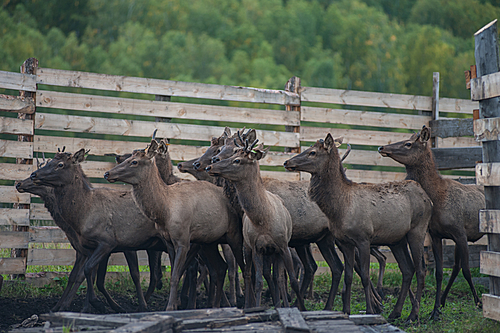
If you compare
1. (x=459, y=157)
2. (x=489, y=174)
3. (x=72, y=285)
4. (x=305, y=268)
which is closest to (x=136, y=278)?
(x=72, y=285)

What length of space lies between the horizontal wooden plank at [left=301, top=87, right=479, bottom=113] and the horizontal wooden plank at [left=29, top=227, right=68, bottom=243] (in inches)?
243

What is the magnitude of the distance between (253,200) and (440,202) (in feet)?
12.2

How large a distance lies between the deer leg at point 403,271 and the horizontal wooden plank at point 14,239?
22.0 feet

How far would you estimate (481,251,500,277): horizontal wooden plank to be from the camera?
7096 mm

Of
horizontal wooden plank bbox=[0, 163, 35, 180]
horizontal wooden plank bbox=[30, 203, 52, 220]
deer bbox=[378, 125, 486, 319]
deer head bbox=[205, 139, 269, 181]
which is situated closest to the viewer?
deer head bbox=[205, 139, 269, 181]

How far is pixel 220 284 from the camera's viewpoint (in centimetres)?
933

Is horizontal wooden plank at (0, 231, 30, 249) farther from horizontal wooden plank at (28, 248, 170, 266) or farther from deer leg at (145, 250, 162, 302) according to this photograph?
deer leg at (145, 250, 162, 302)

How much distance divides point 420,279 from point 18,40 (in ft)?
111

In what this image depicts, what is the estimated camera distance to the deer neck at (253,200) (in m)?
8.23

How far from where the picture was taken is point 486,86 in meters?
7.38

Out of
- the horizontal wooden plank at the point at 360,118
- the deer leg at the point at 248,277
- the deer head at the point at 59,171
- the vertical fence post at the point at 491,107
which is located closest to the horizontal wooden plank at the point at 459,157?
the horizontal wooden plank at the point at 360,118

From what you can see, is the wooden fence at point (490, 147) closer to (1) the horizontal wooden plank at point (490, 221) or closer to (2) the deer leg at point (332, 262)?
(1) the horizontal wooden plank at point (490, 221)

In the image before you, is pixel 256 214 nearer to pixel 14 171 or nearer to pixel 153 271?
pixel 153 271

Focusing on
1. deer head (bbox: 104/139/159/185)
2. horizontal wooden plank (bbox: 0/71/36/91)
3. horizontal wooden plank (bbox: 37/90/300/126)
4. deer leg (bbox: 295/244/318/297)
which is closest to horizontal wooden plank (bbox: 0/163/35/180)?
horizontal wooden plank (bbox: 37/90/300/126)
